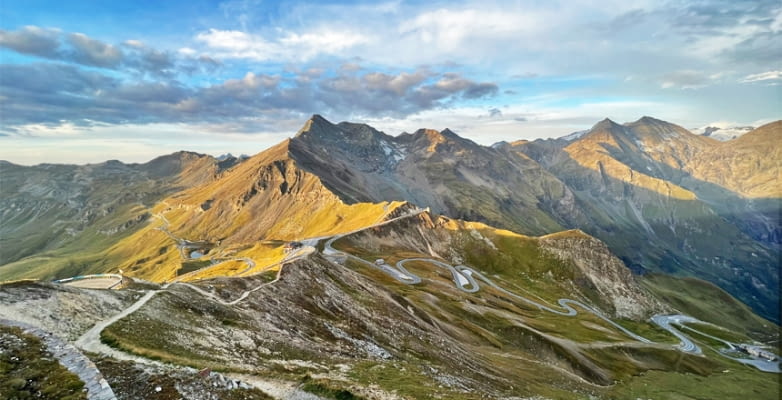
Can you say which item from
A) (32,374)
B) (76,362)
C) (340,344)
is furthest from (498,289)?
(32,374)

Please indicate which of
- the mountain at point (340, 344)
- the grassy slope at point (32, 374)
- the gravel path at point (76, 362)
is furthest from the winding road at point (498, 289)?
the grassy slope at point (32, 374)

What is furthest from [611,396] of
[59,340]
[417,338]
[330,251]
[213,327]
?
[330,251]

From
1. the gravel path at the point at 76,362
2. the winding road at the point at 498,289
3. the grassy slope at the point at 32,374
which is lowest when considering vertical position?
the winding road at the point at 498,289

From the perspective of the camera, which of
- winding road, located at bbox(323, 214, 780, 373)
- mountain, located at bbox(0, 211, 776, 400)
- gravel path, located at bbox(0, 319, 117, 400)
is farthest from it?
winding road, located at bbox(323, 214, 780, 373)

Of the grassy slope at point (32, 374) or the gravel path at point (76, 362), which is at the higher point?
the grassy slope at point (32, 374)

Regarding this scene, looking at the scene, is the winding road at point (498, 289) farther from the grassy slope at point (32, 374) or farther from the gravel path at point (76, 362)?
the grassy slope at point (32, 374)

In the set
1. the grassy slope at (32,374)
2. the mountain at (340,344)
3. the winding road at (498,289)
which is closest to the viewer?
the grassy slope at (32,374)

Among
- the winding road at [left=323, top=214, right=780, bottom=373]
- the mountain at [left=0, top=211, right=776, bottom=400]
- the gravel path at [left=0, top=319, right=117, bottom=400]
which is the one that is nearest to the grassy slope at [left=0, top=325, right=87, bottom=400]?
the gravel path at [left=0, top=319, right=117, bottom=400]

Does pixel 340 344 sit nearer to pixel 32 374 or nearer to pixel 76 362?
pixel 76 362

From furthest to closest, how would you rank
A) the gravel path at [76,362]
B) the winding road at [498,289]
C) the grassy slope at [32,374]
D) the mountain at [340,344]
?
the winding road at [498,289] → the mountain at [340,344] → the gravel path at [76,362] → the grassy slope at [32,374]

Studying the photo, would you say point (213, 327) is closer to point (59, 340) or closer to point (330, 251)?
point (59, 340)

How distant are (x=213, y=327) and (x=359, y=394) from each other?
2240 centimetres

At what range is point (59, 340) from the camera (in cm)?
A: 3153

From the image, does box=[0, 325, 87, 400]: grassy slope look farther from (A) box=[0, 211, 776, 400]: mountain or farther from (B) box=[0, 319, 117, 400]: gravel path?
(A) box=[0, 211, 776, 400]: mountain
